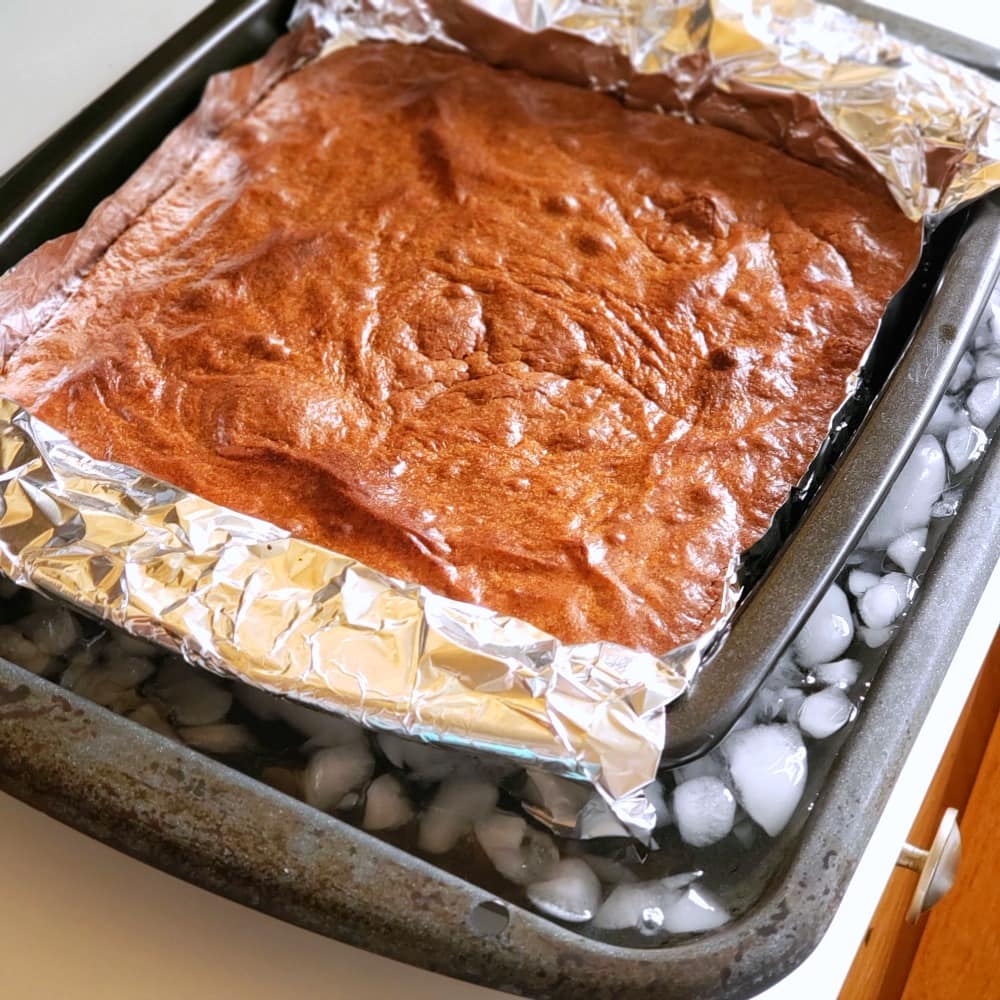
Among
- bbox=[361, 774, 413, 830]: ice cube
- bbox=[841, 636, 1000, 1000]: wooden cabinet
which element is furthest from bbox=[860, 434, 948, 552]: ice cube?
bbox=[361, 774, 413, 830]: ice cube

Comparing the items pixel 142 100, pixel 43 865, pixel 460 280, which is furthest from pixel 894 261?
pixel 43 865

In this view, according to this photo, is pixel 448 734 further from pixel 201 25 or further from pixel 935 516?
pixel 201 25

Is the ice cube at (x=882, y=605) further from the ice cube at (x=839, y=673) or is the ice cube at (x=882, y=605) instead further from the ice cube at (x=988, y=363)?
the ice cube at (x=988, y=363)

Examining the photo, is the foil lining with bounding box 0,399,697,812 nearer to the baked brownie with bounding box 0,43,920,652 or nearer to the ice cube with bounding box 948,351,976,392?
the baked brownie with bounding box 0,43,920,652

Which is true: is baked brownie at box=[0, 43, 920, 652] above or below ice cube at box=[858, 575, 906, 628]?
above

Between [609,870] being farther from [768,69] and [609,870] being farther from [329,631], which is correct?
[768,69]

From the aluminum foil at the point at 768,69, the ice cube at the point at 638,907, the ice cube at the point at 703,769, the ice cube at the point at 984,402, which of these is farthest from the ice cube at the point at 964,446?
the ice cube at the point at 638,907

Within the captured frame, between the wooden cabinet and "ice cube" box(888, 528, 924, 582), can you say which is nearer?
"ice cube" box(888, 528, 924, 582)
